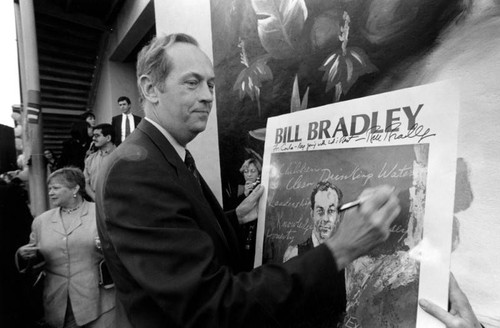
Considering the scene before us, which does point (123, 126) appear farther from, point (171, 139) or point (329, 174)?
point (329, 174)

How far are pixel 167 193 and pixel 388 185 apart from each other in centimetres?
47

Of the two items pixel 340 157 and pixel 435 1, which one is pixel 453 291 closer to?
pixel 340 157

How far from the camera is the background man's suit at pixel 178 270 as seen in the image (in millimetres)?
641

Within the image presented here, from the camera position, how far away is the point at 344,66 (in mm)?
1009

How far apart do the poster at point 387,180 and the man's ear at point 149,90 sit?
36cm

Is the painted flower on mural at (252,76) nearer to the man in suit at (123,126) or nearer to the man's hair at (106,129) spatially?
the man's hair at (106,129)

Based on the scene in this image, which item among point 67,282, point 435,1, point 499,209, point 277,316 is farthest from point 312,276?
point 67,282

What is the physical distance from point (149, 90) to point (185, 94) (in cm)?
11

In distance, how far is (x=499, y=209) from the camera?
676 millimetres

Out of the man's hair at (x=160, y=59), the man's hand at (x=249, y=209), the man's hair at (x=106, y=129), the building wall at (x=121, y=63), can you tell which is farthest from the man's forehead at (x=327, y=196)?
the man's hair at (x=106, y=129)

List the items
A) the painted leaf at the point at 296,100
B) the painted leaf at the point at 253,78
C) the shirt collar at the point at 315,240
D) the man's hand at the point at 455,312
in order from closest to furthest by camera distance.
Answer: the man's hand at the point at 455,312
the shirt collar at the point at 315,240
the painted leaf at the point at 296,100
the painted leaf at the point at 253,78

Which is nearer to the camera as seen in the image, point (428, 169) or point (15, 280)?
point (428, 169)

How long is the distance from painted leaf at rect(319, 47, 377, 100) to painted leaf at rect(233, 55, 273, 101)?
0.29 meters

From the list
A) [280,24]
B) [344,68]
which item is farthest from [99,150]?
[344,68]
